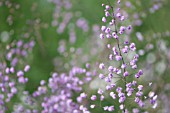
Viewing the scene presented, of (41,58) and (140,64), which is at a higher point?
(41,58)

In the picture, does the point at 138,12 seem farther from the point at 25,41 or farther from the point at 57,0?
the point at 25,41

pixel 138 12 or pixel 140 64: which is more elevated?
pixel 138 12

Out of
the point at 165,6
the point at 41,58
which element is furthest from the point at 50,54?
the point at 165,6

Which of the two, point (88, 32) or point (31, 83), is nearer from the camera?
point (31, 83)

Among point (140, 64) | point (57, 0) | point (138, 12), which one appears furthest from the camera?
point (57, 0)

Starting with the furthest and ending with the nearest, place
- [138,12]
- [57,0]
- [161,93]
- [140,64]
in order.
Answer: [57,0] → [138,12] → [140,64] → [161,93]

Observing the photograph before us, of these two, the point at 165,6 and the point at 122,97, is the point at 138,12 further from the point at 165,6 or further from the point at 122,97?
the point at 122,97

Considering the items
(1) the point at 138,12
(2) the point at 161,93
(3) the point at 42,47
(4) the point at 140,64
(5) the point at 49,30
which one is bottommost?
(2) the point at 161,93

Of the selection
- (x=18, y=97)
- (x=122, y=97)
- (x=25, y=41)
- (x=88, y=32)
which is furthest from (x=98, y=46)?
(x=122, y=97)

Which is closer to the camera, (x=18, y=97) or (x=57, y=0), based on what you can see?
(x=18, y=97)
